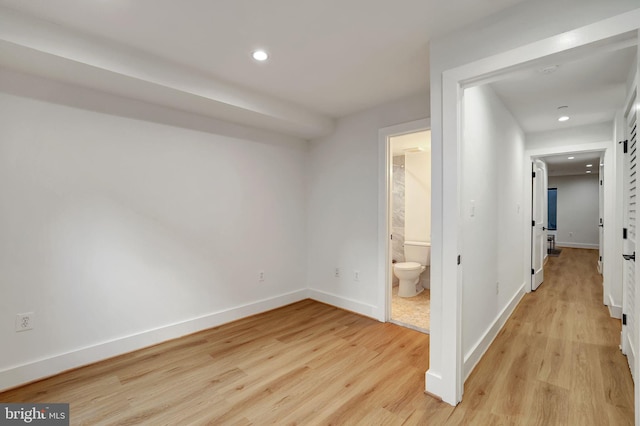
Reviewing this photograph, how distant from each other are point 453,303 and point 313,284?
2436 mm

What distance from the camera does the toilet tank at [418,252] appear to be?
438 cm

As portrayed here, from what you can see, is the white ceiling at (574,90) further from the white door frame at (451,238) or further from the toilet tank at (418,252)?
the toilet tank at (418,252)

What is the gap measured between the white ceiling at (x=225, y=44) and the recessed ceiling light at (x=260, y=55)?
5 centimetres

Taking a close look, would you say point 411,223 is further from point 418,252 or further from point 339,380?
point 339,380

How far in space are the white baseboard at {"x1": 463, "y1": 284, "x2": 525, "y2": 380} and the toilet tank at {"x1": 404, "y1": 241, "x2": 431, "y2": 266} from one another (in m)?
1.18

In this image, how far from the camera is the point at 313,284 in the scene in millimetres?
4090

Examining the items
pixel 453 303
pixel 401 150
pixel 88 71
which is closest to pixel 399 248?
pixel 401 150

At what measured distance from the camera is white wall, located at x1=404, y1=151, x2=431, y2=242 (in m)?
4.63

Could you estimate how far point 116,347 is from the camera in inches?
98.2

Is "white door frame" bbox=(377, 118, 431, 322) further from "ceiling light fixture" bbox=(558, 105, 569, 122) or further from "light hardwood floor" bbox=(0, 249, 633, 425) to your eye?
"ceiling light fixture" bbox=(558, 105, 569, 122)

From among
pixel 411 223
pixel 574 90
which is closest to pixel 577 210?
pixel 411 223

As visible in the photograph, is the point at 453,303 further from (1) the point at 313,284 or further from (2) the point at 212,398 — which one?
(1) the point at 313,284

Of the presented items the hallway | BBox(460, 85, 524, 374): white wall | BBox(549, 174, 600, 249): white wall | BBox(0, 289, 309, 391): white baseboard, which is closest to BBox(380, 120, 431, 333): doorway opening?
BBox(460, 85, 524, 374): white wall

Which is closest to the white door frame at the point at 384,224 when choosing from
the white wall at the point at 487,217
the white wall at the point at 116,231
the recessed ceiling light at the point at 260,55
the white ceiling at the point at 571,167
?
the white wall at the point at 487,217
